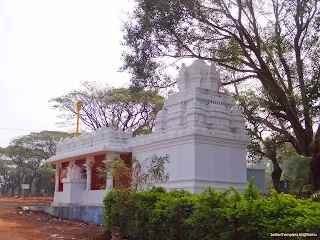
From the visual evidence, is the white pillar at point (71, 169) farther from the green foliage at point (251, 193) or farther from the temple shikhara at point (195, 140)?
the green foliage at point (251, 193)

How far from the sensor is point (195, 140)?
555 inches

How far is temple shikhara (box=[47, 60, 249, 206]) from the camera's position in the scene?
14188mm

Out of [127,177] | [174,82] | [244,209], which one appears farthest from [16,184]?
[244,209]

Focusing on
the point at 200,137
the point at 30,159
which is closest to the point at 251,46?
the point at 200,137

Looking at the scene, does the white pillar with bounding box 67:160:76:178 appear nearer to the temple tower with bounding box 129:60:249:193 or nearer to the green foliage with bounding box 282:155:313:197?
the temple tower with bounding box 129:60:249:193

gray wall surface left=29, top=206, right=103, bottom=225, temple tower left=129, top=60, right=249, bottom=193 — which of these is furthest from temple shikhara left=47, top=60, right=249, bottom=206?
gray wall surface left=29, top=206, right=103, bottom=225

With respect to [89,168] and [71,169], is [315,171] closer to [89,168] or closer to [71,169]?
[89,168]

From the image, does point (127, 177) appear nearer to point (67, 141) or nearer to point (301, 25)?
point (301, 25)

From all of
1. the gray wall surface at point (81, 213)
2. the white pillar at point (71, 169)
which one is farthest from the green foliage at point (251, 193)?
the white pillar at point (71, 169)

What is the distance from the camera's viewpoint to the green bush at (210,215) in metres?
6.10

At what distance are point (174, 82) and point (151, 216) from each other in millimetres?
9880

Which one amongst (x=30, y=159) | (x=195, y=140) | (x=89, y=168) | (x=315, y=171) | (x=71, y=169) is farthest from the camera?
(x=30, y=159)

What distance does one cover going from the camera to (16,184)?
60000 millimetres

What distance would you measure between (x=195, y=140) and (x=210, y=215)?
6761 millimetres
